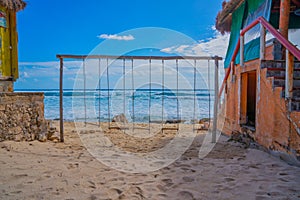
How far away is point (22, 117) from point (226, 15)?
20.2 feet

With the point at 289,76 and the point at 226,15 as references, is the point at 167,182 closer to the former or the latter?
the point at 289,76

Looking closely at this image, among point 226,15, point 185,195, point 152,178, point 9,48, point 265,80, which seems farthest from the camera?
point 226,15

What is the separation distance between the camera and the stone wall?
4102mm

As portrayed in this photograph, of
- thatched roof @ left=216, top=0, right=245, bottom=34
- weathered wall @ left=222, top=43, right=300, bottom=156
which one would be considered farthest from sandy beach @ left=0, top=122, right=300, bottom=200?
thatched roof @ left=216, top=0, right=245, bottom=34

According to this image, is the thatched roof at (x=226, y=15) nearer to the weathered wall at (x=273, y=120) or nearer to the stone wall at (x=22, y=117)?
the weathered wall at (x=273, y=120)

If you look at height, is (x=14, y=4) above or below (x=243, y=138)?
above

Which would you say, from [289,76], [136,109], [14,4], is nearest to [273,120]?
[289,76]

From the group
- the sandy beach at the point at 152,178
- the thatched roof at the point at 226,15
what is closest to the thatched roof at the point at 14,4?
the sandy beach at the point at 152,178

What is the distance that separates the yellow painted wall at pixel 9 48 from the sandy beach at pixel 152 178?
3.73 metres

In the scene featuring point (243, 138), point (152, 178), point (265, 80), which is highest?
point (265, 80)

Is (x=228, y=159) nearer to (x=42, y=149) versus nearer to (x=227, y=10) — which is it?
(x=42, y=149)

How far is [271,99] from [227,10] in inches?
166

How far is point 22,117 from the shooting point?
433 centimetres

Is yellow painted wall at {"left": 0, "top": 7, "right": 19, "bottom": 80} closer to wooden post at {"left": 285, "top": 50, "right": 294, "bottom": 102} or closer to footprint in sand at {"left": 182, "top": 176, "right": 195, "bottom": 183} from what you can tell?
footprint in sand at {"left": 182, "top": 176, "right": 195, "bottom": 183}
